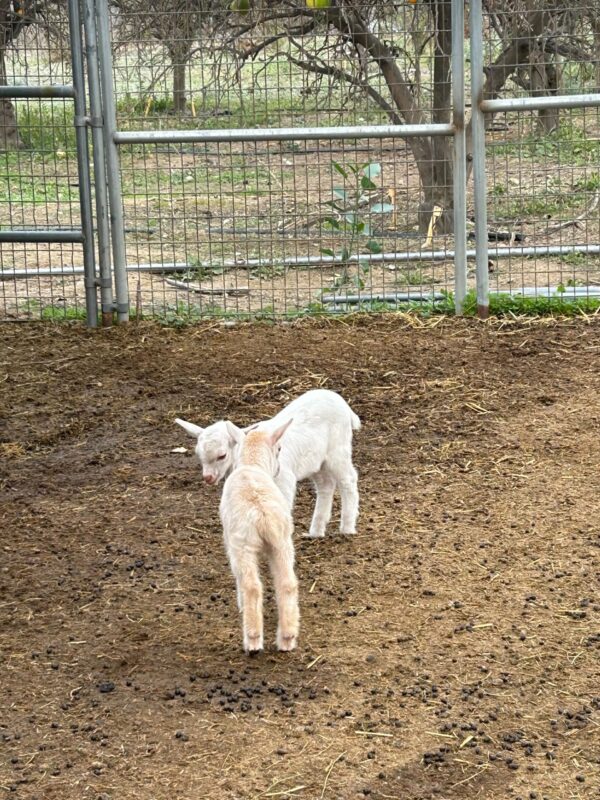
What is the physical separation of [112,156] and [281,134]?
1.24 meters

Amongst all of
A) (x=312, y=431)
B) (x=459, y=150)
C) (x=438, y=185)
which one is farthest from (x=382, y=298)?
(x=312, y=431)

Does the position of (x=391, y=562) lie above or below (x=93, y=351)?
below

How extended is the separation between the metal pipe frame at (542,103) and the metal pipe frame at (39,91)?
116 inches

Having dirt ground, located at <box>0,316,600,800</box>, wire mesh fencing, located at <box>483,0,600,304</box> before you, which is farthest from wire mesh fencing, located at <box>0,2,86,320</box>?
wire mesh fencing, located at <box>483,0,600,304</box>

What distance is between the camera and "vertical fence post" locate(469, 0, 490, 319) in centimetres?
866

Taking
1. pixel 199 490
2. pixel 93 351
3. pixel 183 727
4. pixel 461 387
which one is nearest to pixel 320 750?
pixel 183 727

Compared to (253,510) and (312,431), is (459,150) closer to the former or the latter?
(312,431)

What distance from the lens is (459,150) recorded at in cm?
884

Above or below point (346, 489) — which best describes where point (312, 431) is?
above

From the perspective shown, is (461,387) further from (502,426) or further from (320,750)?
(320,750)

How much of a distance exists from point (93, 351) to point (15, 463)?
6.81 feet

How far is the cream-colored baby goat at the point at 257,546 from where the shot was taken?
167 inches

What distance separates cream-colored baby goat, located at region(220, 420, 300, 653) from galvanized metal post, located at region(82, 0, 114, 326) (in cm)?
478

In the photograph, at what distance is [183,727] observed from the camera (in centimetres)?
388
